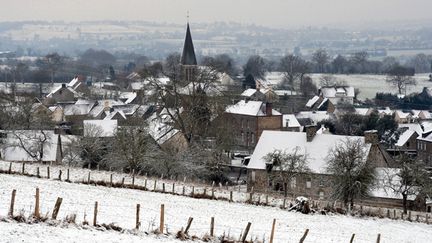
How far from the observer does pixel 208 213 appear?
29.0m

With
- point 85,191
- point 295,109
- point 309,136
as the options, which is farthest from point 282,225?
point 295,109

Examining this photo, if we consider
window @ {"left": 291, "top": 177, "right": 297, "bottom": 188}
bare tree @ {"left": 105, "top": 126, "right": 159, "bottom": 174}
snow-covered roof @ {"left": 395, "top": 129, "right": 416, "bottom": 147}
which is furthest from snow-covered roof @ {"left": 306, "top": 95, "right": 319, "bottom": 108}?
bare tree @ {"left": 105, "top": 126, "right": 159, "bottom": 174}

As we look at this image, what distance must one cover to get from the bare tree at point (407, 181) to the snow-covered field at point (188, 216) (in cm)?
705

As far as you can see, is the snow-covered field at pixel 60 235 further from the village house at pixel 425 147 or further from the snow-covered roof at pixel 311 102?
the snow-covered roof at pixel 311 102

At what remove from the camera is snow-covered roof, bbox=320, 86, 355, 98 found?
128750 millimetres

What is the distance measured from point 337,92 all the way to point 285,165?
286ft

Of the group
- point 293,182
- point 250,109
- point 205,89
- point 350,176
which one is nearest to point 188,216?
point 350,176

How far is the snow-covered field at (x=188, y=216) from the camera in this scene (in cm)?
2338

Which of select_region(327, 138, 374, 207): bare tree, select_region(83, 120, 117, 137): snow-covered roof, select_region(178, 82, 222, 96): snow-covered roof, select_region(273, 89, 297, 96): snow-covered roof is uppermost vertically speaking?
select_region(273, 89, 297, 96): snow-covered roof

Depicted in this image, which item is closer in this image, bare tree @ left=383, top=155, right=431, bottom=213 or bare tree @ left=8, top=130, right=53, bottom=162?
bare tree @ left=383, top=155, right=431, bottom=213

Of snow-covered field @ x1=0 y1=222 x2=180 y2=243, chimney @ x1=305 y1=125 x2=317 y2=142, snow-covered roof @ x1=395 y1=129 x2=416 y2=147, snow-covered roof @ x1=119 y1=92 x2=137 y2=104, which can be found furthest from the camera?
snow-covered roof @ x1=119 y1=92 x2=137 y2=104

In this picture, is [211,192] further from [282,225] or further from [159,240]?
[159,240]

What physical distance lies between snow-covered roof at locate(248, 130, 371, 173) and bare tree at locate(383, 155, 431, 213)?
9.02 ft

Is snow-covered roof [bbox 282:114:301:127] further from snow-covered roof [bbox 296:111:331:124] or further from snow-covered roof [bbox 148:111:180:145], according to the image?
snow-covered roof [bbox 148:111:180:145]
